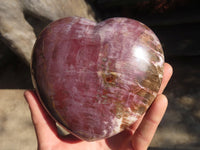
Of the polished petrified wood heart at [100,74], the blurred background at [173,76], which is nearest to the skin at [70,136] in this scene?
the polished petrified wood heart at [100,74]

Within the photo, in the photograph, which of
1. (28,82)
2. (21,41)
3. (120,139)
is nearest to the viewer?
(120,139)

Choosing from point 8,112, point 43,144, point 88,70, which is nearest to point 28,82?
point 8,112

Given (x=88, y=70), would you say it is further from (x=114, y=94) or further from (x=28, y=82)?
(x=28, y=82)

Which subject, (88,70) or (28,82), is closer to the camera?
(88,70)

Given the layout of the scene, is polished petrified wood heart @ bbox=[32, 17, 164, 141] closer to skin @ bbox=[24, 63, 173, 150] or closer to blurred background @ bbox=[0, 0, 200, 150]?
skin @ bbox=[24, 63, 173, 150]

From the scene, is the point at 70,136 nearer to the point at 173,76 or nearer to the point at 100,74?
the point at 100,74

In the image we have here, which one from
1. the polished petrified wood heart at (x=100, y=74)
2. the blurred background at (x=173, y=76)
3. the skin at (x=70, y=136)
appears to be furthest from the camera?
the blurred background at (x=173, y=76)

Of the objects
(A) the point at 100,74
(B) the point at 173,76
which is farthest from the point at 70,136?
(B) the point at 173,76

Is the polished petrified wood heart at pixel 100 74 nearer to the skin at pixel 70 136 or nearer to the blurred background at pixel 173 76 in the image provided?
the skin at pixel 70 136
